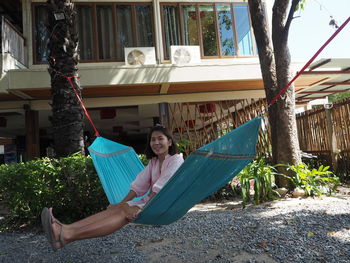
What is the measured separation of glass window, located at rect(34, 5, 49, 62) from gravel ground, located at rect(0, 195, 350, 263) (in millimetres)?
3614

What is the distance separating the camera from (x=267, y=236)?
7.45ft

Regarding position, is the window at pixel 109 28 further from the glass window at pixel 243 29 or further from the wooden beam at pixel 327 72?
the wooden beam at pixel 327 72

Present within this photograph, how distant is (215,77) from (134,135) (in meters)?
5.83

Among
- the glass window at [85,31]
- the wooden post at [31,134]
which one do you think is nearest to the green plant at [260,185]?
the wooden post at [31,134]

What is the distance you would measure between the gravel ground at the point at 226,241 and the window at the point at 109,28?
3841 millimetres

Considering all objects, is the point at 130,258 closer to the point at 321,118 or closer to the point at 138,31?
the point at 321,118

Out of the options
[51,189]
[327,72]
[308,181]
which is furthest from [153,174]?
[327,72]

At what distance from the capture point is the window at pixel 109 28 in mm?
5895

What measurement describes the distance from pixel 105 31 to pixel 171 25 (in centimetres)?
131

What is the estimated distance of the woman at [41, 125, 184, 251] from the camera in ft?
5.02

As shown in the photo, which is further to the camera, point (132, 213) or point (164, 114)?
point (164, 114)

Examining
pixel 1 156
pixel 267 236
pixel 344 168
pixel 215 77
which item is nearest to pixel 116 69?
pixel 215 77

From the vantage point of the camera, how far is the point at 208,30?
624cm

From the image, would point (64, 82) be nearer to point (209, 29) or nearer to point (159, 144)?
point (159, 144)
